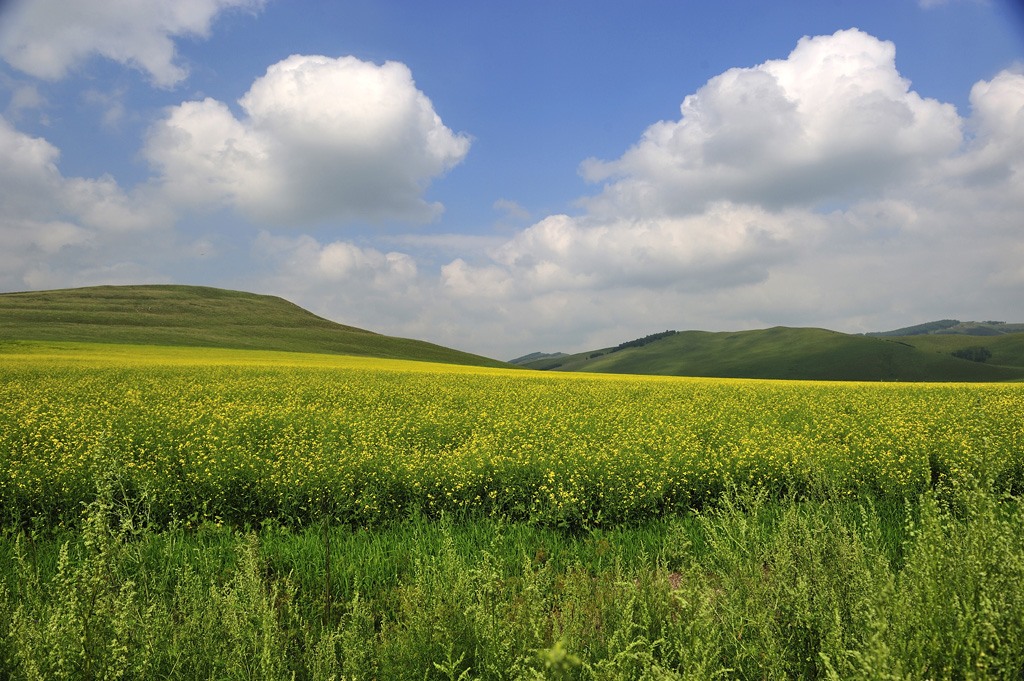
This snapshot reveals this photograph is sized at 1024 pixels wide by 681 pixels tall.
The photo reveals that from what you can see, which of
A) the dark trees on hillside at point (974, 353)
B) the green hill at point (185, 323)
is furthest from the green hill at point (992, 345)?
the green hill at point (185, 323)

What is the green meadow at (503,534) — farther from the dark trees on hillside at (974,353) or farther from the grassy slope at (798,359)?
the dark trees on hillside at (974,353)

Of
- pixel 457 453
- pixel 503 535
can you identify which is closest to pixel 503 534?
pixel 503 535

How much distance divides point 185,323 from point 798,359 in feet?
419

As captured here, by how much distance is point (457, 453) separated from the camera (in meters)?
9.38

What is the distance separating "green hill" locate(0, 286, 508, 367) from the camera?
61.3 m

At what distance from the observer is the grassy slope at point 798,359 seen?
11206cm

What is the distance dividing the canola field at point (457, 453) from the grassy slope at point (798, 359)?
114 metres

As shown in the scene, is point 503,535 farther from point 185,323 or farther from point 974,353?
point 974,353

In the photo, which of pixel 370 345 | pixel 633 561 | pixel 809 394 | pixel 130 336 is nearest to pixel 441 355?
pixel 370 345

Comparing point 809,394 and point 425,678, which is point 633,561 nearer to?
point 425,678

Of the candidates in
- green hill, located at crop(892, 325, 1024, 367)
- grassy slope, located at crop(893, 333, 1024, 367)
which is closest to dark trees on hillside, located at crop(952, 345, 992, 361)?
green hill, located at crop(892, 325, 1024, 367)

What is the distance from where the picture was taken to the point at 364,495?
7.71m

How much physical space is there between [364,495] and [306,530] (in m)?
0.90

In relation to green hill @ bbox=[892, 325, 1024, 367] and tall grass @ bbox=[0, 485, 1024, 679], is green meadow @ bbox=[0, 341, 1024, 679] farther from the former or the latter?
green hill @ bbox=[892, 325, 1024, 367]
